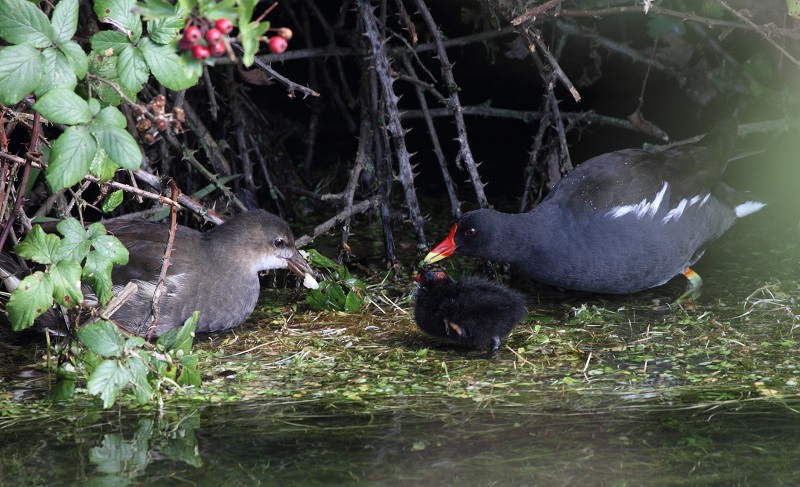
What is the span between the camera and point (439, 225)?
649 centimetres

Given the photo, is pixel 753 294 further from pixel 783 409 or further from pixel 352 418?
pixel 352 418

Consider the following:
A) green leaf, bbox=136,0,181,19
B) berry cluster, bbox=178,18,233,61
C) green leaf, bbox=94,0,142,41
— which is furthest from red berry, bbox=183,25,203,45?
→ green leaf, bbox=94,0,142,41

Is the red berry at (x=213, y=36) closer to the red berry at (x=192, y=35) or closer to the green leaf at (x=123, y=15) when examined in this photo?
the red berry at (x=192, y=35)

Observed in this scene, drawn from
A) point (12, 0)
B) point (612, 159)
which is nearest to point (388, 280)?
point (612, 159)

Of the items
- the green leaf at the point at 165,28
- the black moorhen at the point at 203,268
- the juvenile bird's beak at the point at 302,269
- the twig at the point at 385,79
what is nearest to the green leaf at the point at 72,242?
the green leaf at the point at 165,28

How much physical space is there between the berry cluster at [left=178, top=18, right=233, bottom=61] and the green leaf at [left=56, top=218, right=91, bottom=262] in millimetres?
1251

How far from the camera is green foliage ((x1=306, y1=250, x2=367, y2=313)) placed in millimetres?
4902

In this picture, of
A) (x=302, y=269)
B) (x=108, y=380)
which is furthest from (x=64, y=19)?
(x=302, y=269)

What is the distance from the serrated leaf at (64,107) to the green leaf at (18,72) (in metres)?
0.08

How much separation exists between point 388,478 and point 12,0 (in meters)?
1.86

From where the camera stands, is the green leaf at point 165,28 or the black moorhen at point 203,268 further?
the black moorhen at point 203,268

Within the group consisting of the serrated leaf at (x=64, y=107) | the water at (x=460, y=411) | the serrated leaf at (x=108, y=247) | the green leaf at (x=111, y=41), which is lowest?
the water at (x=460, y=411)

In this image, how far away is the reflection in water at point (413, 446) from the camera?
296 centimetres

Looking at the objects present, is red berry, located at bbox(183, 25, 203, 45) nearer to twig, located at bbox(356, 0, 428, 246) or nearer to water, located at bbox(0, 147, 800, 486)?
water, located at bbox(0, 147, 800, 486)
